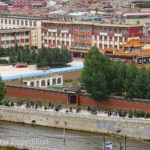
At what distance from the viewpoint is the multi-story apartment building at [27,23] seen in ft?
400

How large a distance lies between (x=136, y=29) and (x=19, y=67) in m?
20.8

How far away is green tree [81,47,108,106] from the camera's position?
2832 inches

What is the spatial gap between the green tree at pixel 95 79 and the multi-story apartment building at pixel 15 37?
43363 millimetres

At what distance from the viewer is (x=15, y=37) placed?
117688 millimetres

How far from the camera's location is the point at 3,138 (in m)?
62.8

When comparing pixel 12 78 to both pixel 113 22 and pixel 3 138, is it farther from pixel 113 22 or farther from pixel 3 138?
pixel 113 22

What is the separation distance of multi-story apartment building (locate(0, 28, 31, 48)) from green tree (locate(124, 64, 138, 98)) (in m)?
45.5

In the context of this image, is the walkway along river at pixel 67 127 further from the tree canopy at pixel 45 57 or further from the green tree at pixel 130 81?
the tree canopy at pixel 45 57

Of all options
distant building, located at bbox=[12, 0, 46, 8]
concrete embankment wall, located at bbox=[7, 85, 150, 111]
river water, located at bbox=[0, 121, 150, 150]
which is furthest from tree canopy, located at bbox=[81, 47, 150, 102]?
distant building, located at bbox=[12, 0, 46, 8]


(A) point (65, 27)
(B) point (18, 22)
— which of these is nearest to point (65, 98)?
(A) point (65, 27)

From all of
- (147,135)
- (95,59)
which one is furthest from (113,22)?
(147,135)

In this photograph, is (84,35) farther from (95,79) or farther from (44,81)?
(95,79)

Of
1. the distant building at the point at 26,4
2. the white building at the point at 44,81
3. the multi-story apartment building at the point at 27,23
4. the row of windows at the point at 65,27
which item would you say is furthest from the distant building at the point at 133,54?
the distant building at the point at 26,4

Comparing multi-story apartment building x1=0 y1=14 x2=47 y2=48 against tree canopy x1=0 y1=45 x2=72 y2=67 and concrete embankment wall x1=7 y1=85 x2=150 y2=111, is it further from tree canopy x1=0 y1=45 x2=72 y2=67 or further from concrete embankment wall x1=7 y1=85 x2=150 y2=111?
concrete embankment wall x1=7 y1=85 x2=150 y2=111
